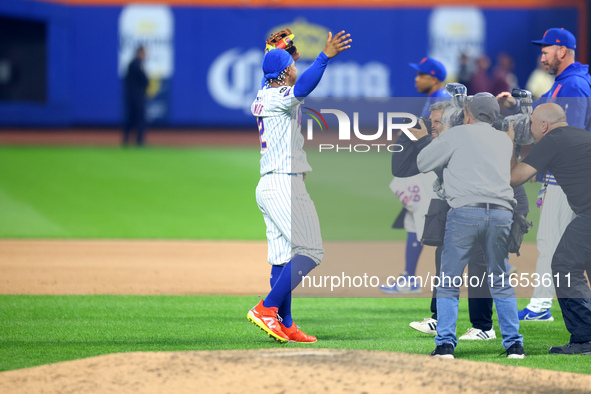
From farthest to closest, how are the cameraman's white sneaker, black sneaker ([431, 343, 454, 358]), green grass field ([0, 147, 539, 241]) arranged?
green grass field ([0, 147, 539, 241])
the cameraman's white sneaker
black sneaker ([431, 343, 454, 358])

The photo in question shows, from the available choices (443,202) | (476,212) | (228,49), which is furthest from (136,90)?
(476,212)

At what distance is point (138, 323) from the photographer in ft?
22.7

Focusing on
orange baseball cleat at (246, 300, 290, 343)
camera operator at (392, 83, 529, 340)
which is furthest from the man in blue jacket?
orange baseball cleat at (246, 300, 290, 343)

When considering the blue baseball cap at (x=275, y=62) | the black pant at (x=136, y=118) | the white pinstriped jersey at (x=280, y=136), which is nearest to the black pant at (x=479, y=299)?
the white pinstriped jersey at (x=280, y=136)

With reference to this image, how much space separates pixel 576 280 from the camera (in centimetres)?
602

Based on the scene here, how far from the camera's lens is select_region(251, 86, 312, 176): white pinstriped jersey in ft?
20.1

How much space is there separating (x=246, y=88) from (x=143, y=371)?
22435mm

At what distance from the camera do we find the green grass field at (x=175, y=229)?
6262mm

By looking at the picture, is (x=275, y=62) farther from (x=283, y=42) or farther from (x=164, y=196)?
(x=164, y=196)

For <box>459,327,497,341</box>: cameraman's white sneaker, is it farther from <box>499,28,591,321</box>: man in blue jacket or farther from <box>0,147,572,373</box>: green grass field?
<box>499,28,591,321</box>: man in blue jacket

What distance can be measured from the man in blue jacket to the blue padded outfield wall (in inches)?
775

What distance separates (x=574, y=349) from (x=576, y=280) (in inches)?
18.8

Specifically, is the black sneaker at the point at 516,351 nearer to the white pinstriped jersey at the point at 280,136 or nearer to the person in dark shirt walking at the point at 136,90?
the white pinstriped jersey at the point at 280,136

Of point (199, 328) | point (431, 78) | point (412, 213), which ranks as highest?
point (431, 78)
